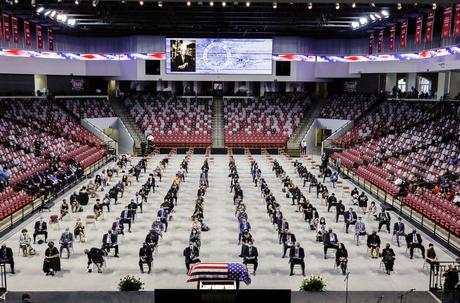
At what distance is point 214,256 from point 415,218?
36.7 ft

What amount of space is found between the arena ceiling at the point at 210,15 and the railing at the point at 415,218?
446 inches

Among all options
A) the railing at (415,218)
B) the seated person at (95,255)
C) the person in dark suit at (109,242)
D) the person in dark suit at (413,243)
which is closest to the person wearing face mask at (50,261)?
the seated person at (95,255)

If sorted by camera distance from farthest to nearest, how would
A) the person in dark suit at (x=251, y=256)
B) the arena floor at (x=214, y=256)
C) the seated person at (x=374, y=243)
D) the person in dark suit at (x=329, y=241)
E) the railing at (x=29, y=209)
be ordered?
the railing at (x=29, y=209) < the seated person at (x=374, y=243) < the person in dark suit at (x=329, y=241) < the person in dark suit at (x=251, y=256) < the arena floor at (x=214, y=256)

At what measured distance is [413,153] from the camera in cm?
3219

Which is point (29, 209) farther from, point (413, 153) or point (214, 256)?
point (413, 153)

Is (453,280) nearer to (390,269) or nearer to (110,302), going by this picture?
(390,269)

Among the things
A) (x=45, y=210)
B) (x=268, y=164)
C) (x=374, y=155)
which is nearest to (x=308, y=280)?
(x=45, y=210)

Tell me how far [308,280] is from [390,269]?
3.59m

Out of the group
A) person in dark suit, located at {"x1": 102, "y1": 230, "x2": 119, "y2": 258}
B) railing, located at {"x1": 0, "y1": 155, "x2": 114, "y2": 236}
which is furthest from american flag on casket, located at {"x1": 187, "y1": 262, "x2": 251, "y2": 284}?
railing, located at {"x1": 0, "y1": 155, "x2": 114, "y2": 236}

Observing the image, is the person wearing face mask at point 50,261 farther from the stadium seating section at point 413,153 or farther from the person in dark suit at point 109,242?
the stadium seating section at point 413,153

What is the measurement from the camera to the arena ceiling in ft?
106

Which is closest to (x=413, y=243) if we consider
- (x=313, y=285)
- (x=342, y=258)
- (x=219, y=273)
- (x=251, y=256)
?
(x=342, y=258)

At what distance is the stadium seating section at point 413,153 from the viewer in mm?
23859

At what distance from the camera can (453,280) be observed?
1403 cm
